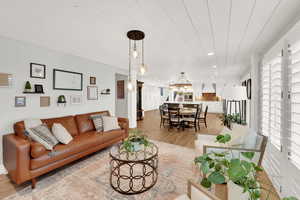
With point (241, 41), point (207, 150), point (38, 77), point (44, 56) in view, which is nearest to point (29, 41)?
point (44, 56)

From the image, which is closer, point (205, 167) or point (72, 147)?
point (205, 167)

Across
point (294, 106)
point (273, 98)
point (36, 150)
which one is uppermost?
point (273, 98)

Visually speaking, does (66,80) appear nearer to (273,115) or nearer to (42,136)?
(42,136)

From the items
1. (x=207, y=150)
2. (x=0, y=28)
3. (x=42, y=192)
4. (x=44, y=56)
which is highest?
(x=0, y=28)

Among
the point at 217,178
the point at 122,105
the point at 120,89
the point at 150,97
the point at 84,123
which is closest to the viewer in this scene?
the point at 217,178

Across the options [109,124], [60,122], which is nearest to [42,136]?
[60,122]

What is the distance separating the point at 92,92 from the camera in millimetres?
4027

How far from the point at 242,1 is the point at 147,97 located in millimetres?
9712

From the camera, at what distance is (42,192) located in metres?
1.86

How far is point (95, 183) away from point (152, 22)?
2593mm

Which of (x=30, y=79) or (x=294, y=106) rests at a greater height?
(x=30, y=79)

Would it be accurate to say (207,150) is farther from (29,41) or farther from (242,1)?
(29,41)

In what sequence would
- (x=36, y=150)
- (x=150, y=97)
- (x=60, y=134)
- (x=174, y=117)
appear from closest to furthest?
(x=36, y=150), (x=60, y=134), (x=174, y=117), (x=150, y=97)

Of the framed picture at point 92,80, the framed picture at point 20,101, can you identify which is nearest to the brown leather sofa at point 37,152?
the framed picture at point 20,101
